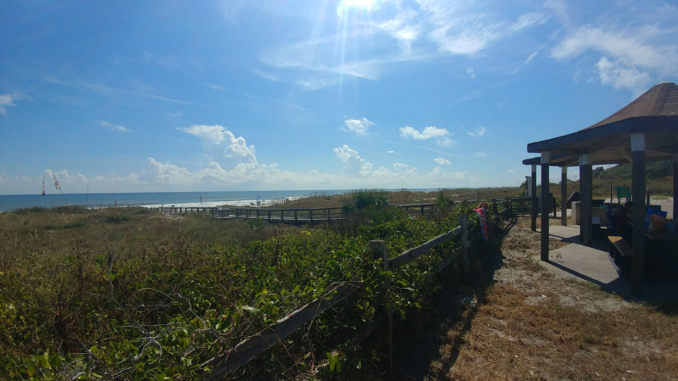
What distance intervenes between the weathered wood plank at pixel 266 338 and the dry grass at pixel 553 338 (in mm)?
1632

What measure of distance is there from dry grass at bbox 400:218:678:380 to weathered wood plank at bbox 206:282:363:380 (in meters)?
1.63

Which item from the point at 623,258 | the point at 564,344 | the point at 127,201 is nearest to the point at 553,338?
the point at 564,344

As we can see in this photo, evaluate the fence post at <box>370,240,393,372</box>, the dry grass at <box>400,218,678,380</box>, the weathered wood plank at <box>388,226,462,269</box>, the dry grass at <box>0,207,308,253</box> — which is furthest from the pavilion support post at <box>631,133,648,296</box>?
the dry grass at <box>0,207,308,253</box>

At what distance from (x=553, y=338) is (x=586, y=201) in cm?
662

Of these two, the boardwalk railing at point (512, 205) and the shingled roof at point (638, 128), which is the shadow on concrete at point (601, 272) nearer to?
the shingled roof at point (638, 128)

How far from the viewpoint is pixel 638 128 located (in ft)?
17.7

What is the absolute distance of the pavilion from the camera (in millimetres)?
5387

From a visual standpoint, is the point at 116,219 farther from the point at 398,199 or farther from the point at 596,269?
the point at 596,269

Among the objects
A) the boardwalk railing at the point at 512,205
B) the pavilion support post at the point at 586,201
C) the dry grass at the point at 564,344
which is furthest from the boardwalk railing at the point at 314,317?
the boardwalk railing at the point at 512,205

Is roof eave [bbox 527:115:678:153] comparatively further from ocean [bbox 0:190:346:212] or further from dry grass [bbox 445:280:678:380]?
ocean [bbox 0:190:346:212]

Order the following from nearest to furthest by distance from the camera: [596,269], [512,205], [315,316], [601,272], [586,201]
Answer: [315,316] → [601,272] → [596,269] → [586,201] → [512,205]

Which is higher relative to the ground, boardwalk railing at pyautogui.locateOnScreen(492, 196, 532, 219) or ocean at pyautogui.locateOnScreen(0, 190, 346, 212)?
boardwalk railing at pyautogui.locateOnScreen(492, 196, 532, 219)

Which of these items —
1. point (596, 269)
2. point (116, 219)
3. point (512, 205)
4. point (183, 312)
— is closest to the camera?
point (183, 312)

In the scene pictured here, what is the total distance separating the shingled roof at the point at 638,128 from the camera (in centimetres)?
536
